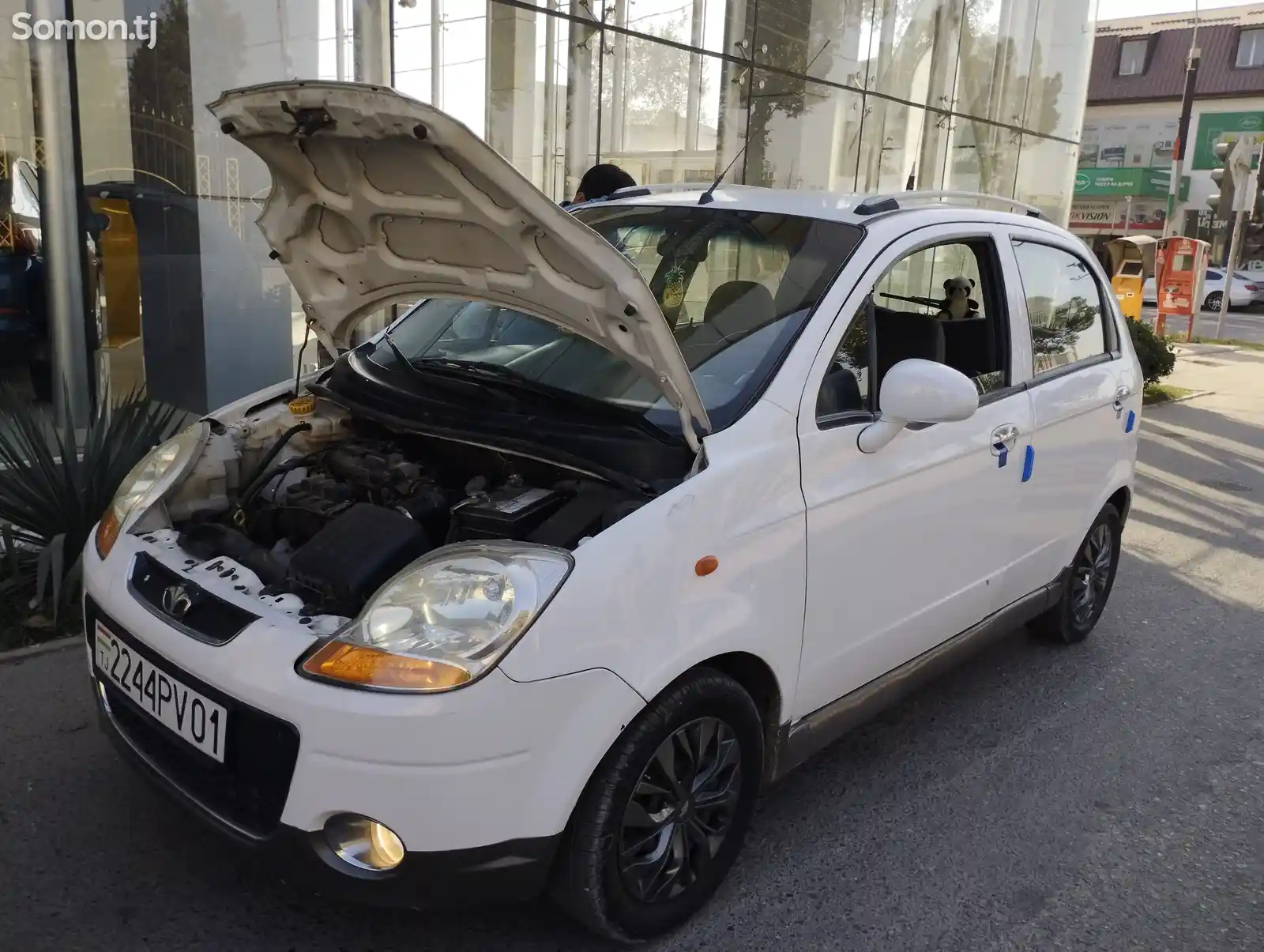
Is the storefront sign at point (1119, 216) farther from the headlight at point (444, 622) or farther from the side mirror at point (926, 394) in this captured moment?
the headlight at point (444, 622)

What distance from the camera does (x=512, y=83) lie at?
8.88 m

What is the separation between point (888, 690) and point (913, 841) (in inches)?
17.8

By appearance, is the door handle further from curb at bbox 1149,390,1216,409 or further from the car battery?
curb at bbox 1149,390,1216,409

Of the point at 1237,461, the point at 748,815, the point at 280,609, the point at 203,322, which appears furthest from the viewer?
the point at 1237,461

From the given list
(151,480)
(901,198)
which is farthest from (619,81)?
(151,480)

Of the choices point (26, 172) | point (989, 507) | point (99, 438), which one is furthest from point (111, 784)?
point (26, 172)

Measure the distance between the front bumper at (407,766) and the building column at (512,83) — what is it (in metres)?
6.94

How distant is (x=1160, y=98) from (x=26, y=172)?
149 ft

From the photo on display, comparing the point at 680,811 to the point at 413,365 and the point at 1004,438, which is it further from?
the point at 1004,438

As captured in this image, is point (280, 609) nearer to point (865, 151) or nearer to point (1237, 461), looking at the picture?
point (1237, 461)

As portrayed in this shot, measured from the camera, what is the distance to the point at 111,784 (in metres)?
3.23

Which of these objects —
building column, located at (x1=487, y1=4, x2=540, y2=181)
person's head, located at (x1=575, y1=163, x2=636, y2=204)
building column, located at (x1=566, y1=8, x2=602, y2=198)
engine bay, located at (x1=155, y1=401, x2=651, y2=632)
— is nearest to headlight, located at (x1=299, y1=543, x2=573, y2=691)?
engine bay, located at (x1=155, y1=401, x2=651, y2=632)

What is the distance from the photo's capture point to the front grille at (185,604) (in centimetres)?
242

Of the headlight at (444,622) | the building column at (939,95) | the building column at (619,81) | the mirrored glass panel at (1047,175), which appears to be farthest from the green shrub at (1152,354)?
the headlight at (444,622)
